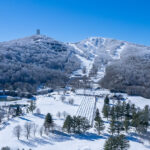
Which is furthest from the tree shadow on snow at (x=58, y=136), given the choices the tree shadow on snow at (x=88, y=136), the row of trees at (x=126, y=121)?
the row of trees at (x=126, y=121)

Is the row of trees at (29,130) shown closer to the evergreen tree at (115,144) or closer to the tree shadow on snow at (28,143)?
the tree shadow on snow at (28,143)

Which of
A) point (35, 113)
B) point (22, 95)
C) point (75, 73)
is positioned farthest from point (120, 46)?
point (35, 113)

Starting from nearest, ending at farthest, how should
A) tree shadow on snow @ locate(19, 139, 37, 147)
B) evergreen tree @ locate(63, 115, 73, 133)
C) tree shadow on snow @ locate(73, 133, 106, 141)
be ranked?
tree shadow on snow @ locate(19, 139, 37, 147), tree shadow on snow @ locate(73, 133, 106, 141), evergreen tree @ locate(63, 115, 73, 133)

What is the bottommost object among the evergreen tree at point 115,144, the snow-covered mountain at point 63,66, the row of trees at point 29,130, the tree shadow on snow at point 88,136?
the tree shadow on snow at point 88,136

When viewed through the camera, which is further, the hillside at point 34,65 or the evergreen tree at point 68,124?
the hillside at point 34,65

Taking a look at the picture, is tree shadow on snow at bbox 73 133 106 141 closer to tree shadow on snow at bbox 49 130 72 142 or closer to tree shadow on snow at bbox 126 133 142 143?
tree shadow on snow at bbox 49 130 72 142

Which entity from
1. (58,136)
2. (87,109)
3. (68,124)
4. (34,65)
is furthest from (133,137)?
(34,65)

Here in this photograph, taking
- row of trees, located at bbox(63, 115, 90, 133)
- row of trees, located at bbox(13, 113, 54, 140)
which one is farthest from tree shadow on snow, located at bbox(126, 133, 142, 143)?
row of trees, located at bbox(13, 113, 54, 140)

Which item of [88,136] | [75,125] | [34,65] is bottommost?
[88,136]

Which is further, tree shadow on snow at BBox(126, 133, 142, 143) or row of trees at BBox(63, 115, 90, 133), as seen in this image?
row of trees at BBox(63, 115, 90, 133)

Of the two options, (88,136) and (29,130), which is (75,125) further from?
(29,130)

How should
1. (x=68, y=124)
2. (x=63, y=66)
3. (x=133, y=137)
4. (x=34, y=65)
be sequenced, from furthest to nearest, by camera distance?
(x=63, y=66) → (x=34, y=65) → (x=68, y=124) → (x=133, y=137)

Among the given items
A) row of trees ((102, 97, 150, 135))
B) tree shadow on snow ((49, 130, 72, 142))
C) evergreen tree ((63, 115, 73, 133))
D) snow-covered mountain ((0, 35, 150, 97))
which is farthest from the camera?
snow-covered mountain ((0, 35, 150, 97))

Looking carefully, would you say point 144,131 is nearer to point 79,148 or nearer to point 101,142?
point 101,142
